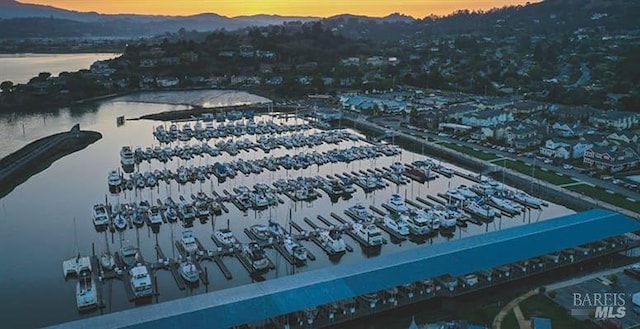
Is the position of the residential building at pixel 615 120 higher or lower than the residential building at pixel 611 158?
higher

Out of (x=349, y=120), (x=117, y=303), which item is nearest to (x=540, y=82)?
(x=349, y=120)

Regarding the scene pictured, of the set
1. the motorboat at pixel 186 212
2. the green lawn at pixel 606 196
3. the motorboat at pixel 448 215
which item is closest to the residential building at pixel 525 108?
the green lawn at pixel 606 196

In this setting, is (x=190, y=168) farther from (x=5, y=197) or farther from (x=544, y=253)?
(x=544, y=253)

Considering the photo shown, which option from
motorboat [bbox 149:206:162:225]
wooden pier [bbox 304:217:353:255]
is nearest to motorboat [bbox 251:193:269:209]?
wooden pier [bbox 304:217:353:255]

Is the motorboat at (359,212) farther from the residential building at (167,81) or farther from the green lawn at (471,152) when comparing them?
the residential building at (167,81)

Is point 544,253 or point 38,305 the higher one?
point 544,253

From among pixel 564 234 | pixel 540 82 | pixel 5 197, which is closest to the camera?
pixel 564 234

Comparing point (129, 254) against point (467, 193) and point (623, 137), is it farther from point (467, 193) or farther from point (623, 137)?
point (623, 137)
